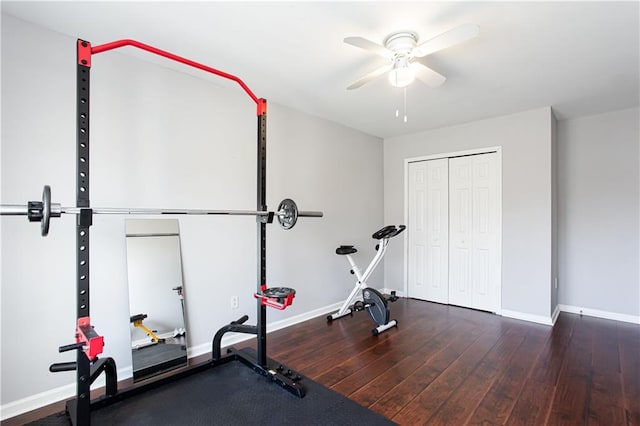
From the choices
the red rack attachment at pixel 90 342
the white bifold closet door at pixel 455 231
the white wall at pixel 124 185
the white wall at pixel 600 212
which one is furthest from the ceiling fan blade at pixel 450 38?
the white wall at pixel 600 212

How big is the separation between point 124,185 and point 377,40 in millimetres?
2144

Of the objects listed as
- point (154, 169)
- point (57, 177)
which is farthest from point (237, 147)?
point (57, 177)

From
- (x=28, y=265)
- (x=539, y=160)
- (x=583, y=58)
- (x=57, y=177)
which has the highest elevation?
(x=583, y=58)

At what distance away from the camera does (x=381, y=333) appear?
3.30 metres

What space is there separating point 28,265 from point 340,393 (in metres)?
2.20

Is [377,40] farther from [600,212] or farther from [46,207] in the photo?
[600,212]

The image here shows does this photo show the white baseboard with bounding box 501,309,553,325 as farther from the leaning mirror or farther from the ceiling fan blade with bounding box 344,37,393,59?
the leaning mirror

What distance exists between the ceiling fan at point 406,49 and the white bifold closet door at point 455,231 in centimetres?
217

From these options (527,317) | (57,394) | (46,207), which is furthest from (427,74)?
(57,394)

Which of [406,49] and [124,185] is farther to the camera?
[124,185]

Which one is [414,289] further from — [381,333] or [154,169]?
[154,169]

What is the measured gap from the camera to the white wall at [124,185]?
1976 millimetres

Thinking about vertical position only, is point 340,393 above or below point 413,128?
below

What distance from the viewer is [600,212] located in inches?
152
